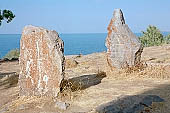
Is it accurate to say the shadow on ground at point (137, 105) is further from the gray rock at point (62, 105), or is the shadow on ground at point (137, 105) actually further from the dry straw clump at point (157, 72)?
the dry straw clump at point (157, 72)

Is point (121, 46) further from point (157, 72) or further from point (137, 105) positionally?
point (137, 105)

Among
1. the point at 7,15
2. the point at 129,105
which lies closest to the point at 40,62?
the point at 129,105

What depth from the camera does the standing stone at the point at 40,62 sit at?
5.95 m

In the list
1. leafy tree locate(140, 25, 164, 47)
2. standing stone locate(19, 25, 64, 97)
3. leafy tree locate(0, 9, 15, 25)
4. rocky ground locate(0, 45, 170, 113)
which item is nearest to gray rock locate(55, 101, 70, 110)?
rocky ground locate(0, 45, 170, 113)

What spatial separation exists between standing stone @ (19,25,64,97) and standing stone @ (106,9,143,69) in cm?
301

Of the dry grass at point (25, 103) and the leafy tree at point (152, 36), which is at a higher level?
the leafy tree at point (152, 36)

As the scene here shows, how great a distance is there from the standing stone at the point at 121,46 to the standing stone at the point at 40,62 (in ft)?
9.89

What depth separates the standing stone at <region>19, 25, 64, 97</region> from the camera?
5.95 meters

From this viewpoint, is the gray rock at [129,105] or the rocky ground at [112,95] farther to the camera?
the rocky ground at [112,95]

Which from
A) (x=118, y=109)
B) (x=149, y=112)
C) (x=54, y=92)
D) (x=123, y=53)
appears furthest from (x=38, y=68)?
(x=123, y=53)

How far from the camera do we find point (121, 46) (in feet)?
28.3

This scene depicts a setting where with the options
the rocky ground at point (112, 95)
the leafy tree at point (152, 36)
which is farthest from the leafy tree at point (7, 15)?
the leafy tree at point (152, 36)

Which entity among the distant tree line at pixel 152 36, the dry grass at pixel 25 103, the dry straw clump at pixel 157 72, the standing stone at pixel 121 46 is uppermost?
the distant tree line at pixel 152 36

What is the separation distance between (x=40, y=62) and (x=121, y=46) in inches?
132
